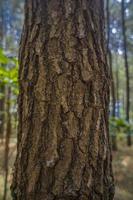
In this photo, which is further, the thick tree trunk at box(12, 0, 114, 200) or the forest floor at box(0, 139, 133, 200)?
the forest floor at box(0, 139, 133, 200)

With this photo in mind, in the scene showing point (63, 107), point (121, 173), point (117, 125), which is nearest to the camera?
point (63, 107)

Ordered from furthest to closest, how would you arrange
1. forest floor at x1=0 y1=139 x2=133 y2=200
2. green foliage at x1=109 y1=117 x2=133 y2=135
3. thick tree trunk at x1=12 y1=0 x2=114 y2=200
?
forest floor at x1=0 y1=139 x2=133 y2=200 → green foliage at x1=109 y1=117 x2=133 y2=135 → thick tree trunk at x1=12 y1=0 x2=114 y2=200

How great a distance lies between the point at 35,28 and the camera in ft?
5.26

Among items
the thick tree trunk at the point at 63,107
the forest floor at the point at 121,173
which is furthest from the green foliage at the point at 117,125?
the thick tree trunk at the point at 63,107

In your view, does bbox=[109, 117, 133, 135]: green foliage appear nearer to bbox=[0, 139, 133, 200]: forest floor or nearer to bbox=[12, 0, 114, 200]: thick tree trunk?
bbox=[0, 139, 133, 200]: forest floor

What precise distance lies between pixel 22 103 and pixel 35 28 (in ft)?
1.41

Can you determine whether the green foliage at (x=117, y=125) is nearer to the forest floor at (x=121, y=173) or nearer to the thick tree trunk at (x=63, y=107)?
the forest floor at (x=121, y=173)

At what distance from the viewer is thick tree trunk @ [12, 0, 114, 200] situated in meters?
1.46

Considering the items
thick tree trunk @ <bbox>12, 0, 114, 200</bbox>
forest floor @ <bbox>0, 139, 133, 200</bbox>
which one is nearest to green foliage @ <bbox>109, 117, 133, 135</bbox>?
forest floor @ <bbox>0, 139, 133, 200</bbox>

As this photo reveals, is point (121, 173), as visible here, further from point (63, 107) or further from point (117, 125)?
point (63, 107)

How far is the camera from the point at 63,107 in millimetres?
1496

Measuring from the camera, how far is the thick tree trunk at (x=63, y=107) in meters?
1.46

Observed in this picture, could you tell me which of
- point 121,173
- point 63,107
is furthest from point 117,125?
point 63,107

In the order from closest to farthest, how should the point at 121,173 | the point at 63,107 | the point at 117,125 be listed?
the point at 63,107, the point at 117,125, the point at 121,173
